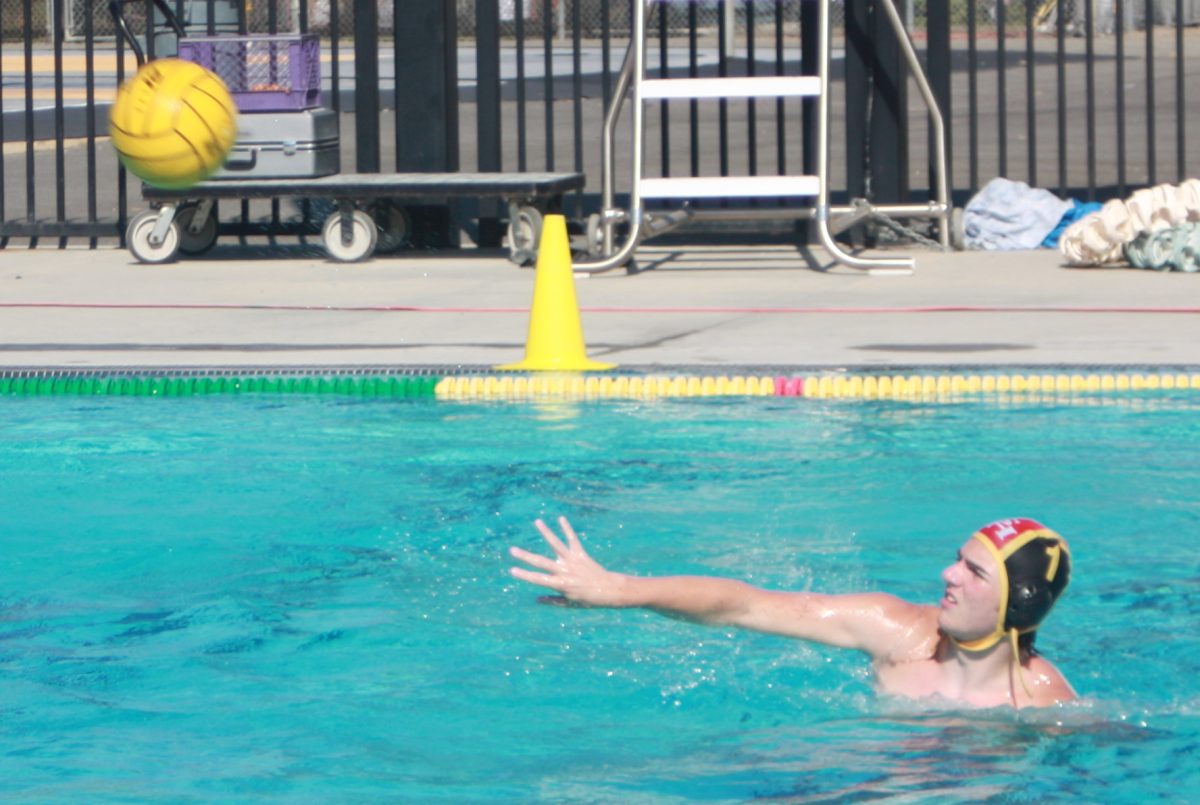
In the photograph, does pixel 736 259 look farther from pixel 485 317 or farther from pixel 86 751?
pixel 86 751

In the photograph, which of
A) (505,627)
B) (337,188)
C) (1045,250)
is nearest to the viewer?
(505,627)

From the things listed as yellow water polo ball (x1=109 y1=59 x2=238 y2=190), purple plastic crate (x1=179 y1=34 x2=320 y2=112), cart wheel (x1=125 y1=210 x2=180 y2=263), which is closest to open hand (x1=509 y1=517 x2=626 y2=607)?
yellow water polo ball (x1=109 y1=59 x2=238 y2=190)

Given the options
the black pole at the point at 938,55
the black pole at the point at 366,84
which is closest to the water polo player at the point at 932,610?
the black pole at the point at 938,55

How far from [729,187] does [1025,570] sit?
703 centimetres

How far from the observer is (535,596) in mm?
5355

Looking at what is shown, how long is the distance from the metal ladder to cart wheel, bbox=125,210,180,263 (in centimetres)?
256

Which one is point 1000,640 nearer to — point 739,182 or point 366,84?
point 739,182

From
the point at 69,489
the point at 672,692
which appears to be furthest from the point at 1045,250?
the point at 672,692

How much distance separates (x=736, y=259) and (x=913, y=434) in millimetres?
4927

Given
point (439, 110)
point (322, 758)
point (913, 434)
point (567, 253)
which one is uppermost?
point (439, 110)

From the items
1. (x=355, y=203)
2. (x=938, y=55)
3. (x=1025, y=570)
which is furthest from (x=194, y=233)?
(x=1025, y=570)

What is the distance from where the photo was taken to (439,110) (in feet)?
40.8

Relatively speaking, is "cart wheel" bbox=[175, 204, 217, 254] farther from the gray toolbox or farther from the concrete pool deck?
the gray toolbox

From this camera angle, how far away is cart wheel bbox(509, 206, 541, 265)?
1159 centimetres
